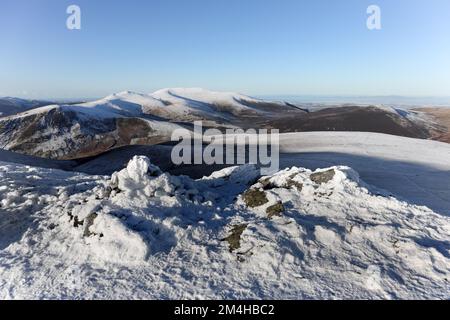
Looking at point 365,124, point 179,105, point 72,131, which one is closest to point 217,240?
point 72,131

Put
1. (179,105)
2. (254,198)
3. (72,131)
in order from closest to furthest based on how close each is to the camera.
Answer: (254,198)
(72,131)
(179,105)

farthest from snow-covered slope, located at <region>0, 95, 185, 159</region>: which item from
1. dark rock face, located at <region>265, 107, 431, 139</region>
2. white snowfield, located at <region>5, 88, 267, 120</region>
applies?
dark rock face, located at <region>265, 107, 431, 139</region>

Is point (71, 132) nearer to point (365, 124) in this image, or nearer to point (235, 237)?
point (365, 124)

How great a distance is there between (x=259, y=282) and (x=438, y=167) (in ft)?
84.6

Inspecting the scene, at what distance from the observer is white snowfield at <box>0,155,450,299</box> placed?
8.44 metres

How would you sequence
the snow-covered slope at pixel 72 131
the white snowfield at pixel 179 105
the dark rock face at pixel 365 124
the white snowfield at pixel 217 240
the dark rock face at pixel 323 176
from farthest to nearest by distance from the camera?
the white snowfield at pixel 179 105 → the dark rock face at pixel 365 124 → the snow-covered slope at pixel 72 131 → the dark rock face at pixel 323 176 → the white snowfield at pixel 217 240

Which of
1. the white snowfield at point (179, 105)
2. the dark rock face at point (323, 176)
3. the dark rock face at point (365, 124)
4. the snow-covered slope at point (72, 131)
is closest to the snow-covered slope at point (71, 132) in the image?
the snow-covered slope at point (72, 131)

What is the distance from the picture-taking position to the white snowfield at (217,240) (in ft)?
27.7

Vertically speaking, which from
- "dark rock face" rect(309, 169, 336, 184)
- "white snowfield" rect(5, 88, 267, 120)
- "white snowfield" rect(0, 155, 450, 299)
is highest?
"white snowfield" rect(5, 88, 267, 120)

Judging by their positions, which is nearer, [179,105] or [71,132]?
[71,132]

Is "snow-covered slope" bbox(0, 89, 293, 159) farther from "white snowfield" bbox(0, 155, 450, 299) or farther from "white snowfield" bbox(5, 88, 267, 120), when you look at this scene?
"white snowfield" bbox(0, 155, 450, 299)

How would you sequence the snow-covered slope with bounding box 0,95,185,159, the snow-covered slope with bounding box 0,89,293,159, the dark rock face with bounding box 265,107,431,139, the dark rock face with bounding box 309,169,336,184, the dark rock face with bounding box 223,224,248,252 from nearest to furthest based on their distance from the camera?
the dark rock face with bounding box 223,224,248,252, the dark rock face with bounding box 309,169,336,184, the snow-covered slope with bounding box 0,95,185,159, the snow-covered slope with bounding box 0,89,293,159, the dark rock face with bounding box 265,107,431,139

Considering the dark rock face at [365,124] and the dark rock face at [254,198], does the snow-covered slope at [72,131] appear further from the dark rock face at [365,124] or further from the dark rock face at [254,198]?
the dark rock face at [254,198]

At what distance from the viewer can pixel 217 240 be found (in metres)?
10.2
